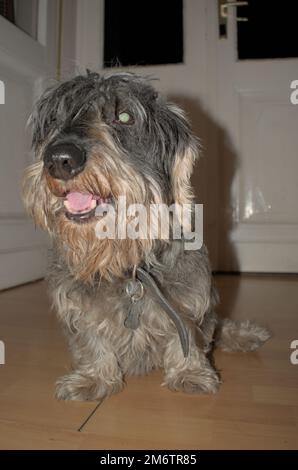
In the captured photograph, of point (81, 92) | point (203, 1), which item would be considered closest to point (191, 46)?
point (203, 1)

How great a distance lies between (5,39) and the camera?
3.11 meters

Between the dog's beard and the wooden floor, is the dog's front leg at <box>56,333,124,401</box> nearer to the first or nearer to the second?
the wooden floor

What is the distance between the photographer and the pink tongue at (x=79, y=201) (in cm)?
133

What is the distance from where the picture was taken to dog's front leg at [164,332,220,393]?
1517 millimetres

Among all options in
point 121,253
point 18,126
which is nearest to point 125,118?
point 121,253

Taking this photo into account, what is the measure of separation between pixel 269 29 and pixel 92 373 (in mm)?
3873

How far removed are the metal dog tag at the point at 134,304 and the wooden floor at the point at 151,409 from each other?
10.5 inches

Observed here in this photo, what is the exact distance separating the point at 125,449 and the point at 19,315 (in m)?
1.57

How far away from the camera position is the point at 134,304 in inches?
58.4

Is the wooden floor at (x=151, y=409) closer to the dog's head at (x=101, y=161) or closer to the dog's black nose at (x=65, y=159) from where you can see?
the dog's head at (x=101, y=161)

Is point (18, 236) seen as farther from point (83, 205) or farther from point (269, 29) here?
point (269, 29)

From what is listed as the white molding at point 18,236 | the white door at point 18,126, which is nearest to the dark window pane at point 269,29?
the white door at point 18,126


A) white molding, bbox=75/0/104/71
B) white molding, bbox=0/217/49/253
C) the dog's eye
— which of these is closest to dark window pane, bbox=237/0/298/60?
white molding, bbox=75/0/104/71

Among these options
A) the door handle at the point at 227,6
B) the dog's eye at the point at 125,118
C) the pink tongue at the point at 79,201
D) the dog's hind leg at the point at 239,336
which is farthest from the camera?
the door handle at the point at 227,6
